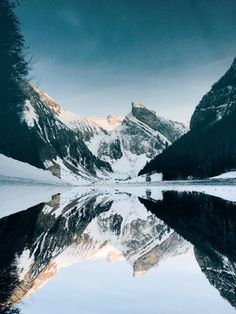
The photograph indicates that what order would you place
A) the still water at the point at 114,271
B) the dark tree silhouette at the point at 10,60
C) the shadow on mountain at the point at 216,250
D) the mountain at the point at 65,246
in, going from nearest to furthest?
the still water at the point at 114,271 < the shadow on mountain at the point at 216,250 < the mountain at the point at 65,246 < the dark tree silhouette at the point at 10,60

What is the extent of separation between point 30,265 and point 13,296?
2.77 m

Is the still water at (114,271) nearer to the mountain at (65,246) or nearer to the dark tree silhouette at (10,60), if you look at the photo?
the mountain at (65,246)

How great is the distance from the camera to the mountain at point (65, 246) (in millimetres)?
9562

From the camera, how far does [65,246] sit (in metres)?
14.3

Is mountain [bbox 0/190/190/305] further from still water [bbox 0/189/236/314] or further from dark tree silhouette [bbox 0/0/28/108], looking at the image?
dark tree silhouette [bbox 0/0/28/108]

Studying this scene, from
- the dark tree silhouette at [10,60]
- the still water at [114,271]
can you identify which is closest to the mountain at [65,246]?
the still water at [114,271]

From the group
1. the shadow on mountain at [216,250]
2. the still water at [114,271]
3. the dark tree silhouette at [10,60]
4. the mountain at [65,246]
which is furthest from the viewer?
the dark tree silhouette at [10,60]

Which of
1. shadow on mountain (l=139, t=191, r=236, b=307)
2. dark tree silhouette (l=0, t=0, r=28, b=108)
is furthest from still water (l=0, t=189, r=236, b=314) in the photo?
dark tree silhouette (l=0, t=0, r=28, b=108)

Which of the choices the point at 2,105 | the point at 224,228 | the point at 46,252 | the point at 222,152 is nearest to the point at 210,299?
the point at 46,252

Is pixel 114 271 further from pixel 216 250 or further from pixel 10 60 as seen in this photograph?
pixel 10 60

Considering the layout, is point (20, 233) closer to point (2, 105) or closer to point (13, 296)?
point (13, 296)

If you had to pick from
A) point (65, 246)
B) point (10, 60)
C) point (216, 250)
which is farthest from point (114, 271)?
point (10, 60)

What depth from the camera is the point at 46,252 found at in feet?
41.1

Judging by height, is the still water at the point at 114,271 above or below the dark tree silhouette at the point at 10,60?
below
